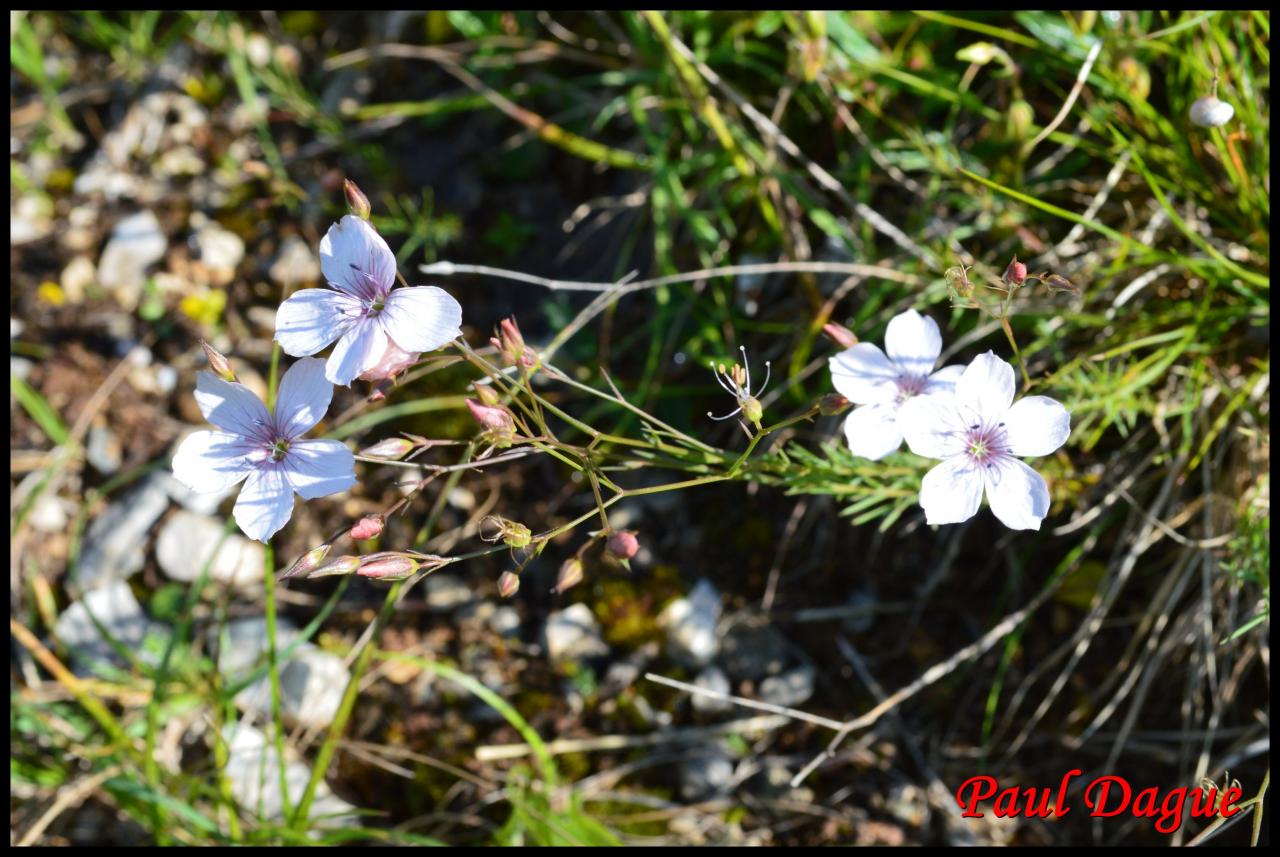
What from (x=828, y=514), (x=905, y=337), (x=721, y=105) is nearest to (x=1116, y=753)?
(x=828, y=514)

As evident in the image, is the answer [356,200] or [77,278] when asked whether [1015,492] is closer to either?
[356,200]

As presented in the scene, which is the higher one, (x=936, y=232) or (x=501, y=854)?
(x=936, y=232)

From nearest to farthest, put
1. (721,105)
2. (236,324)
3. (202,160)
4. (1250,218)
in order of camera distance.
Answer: (1250,218), (721,105), (236,324), (202,160)

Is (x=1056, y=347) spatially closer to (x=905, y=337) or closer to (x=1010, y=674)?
(x=905, y=337)

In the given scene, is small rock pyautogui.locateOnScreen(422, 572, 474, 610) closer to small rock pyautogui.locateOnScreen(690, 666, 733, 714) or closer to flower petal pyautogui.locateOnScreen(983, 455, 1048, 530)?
small rock pyautogui.locateOnScreen(690, 666, 733, 714)

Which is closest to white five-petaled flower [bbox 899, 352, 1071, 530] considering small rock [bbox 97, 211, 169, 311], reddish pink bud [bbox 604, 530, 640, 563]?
reddish pink bud [bbox 604, 530, 640, 563]

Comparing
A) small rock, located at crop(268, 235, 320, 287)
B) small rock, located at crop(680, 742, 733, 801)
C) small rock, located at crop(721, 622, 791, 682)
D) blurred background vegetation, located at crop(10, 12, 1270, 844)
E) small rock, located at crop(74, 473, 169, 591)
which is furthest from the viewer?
small rock, located at crop(268, 235, 320, 287)
